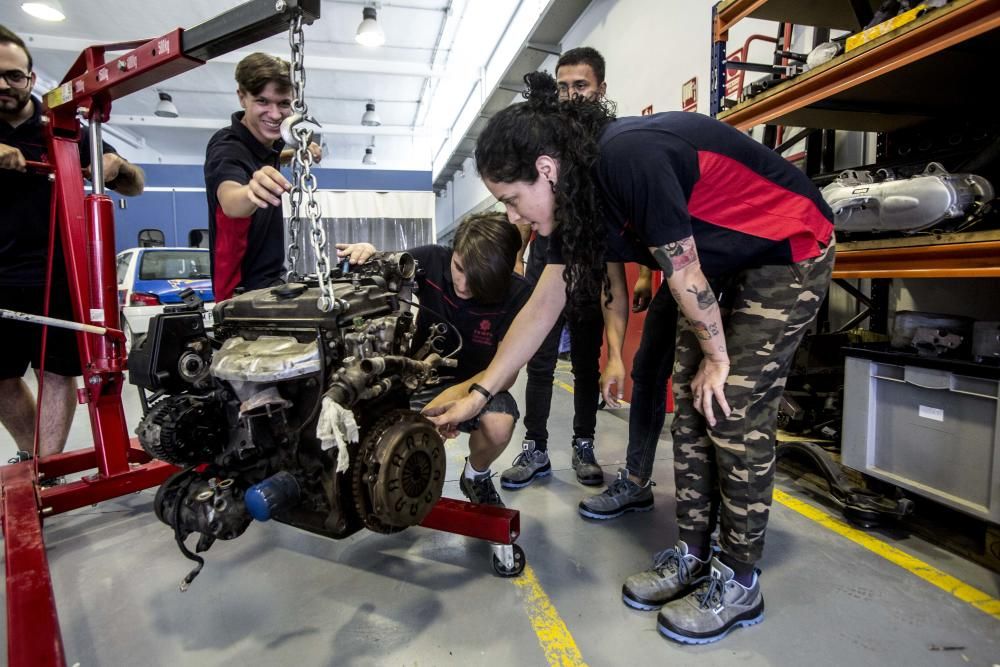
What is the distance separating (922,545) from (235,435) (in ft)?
7.02

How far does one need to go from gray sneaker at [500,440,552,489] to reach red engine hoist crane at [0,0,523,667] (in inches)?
28.3

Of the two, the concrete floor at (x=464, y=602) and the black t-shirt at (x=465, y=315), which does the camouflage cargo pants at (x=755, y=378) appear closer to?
the concrete floor at (x=464, y=602)

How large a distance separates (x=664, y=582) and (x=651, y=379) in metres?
0.75

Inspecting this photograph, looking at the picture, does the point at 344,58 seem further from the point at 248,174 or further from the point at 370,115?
the point at 248,174

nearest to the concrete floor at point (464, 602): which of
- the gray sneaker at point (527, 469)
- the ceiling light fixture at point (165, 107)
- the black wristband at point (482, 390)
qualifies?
the gray sneaker at point (527, 469)

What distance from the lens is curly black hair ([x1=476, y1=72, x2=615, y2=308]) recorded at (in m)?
1.18

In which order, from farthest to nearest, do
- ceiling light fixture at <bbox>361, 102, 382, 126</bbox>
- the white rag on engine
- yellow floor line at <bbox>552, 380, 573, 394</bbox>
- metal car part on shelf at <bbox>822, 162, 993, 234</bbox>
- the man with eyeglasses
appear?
ceiling light fixture at <bbox>361, 102, 382, 126</bbox> → yellow floor line at <bbox>552, 380, 573, 394</bbox> → the man with eyeglasses → metal car part on shelf at <bbox>822, 162, 993, 234</bbox> → the white rag on engine

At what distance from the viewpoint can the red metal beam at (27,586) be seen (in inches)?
39.5

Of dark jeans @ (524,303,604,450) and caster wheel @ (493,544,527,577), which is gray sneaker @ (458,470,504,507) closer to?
caster wheel @ (493,544,527,577)

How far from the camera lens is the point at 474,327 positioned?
196cm

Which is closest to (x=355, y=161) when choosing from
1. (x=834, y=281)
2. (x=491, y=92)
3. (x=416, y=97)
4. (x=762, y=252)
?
(x=416, y=97)

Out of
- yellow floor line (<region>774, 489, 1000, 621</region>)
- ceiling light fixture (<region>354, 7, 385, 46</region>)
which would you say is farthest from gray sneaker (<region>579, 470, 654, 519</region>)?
ceiling light fixture (<region>354, 7, 385, 46</region>)

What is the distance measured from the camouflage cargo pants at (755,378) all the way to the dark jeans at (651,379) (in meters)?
0.50

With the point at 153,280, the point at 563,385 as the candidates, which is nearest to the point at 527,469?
the point at 563,385
